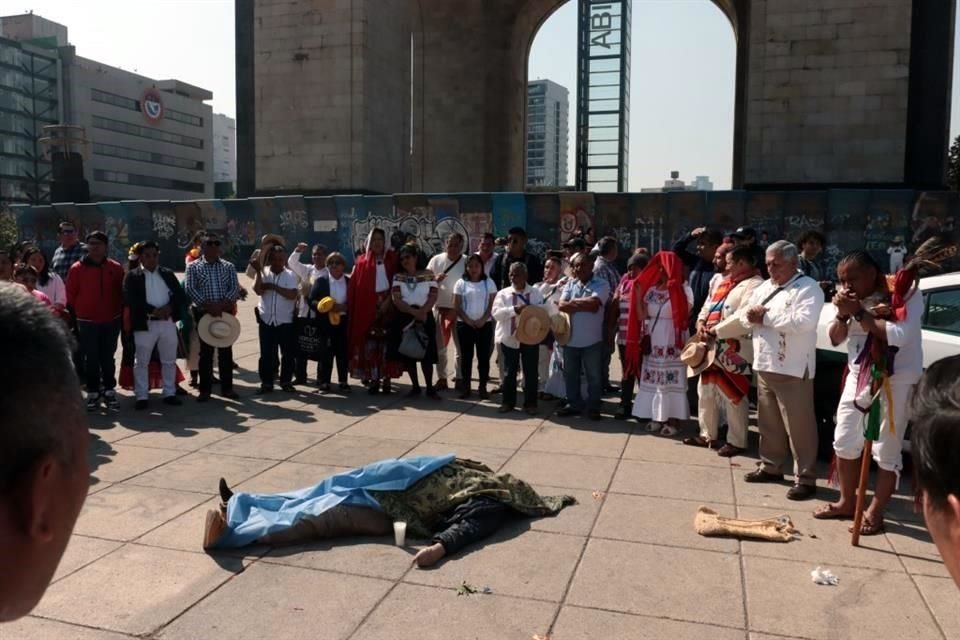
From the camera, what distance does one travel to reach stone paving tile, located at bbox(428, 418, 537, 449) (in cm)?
704

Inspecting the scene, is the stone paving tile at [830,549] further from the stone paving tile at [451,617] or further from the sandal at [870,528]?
the stone paving tile at [451,617]

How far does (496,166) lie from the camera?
96.9ft

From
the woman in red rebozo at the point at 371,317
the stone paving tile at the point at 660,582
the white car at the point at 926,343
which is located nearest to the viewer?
the stone paving tile at the point at 660,582

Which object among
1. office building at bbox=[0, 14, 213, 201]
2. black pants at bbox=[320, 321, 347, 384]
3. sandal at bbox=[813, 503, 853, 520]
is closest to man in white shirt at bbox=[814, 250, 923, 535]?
sandal at bbox=[813, 503, 853, 520]

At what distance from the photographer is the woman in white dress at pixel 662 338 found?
7.38 meters

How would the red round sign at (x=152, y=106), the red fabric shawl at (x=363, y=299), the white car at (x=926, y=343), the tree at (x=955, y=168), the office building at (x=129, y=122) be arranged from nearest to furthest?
the white car at (x=926, y=343) → the red fabric shawl at (x=363, y=299) → the tree at (x=955, y=168) → the office building at (x=129, y=122) → the red round sign at (x=152, y=106)

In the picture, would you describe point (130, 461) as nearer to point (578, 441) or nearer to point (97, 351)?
point (97, 351)

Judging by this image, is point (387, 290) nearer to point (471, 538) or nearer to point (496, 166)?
point (471, 538)

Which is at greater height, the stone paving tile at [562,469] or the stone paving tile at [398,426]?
the stone paving tile at [562,469]

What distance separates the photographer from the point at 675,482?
588 centimetres

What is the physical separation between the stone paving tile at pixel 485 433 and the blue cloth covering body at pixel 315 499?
2.07 m

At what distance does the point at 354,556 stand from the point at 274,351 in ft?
17.6

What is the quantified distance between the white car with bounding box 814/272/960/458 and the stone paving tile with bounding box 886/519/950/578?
4.44 ft

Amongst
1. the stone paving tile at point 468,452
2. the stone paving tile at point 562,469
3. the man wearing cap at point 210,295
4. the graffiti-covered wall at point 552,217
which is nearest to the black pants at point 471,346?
the stone paving tile at point 468,452
